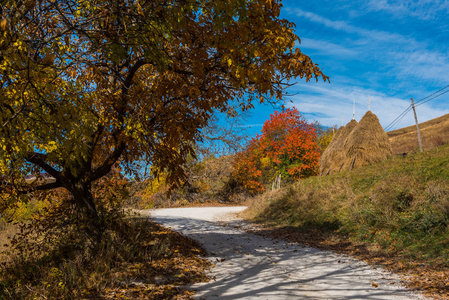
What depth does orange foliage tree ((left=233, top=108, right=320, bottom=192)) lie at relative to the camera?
23.0 meters

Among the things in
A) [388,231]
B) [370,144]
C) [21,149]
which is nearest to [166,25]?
[21,149]

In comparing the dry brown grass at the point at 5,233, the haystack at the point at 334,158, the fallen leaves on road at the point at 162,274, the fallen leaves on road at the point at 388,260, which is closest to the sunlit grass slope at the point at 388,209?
the fallen leaves on road at the point at 388,260

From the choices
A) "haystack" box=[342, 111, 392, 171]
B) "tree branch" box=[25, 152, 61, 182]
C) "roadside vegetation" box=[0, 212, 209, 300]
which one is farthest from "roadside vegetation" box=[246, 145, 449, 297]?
"tree branch" box=[25, 152, 61, 182]

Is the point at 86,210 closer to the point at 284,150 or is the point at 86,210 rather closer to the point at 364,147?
the point at 364,147

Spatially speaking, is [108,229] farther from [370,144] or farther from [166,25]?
[370,144]

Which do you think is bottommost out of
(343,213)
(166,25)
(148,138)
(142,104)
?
(343,213)

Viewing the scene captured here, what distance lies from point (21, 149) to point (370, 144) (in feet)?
59.4

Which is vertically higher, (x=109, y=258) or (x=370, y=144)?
(x=370, y=144)

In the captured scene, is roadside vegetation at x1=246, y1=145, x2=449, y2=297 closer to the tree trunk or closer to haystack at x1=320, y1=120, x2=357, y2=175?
haystack at x1=320, y1=120, x2=357, y2=175

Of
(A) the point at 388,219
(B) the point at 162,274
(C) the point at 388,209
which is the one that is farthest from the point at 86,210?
(C) the point at 388,209

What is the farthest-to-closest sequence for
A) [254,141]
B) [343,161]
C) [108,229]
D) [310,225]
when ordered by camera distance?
[254,141]
[343,161]
[310,225]
[108,229]

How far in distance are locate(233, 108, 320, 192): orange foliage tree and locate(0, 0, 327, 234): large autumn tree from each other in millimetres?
16122

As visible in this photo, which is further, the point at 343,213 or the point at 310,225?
the point at 310,225

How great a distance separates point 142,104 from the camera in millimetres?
6125
